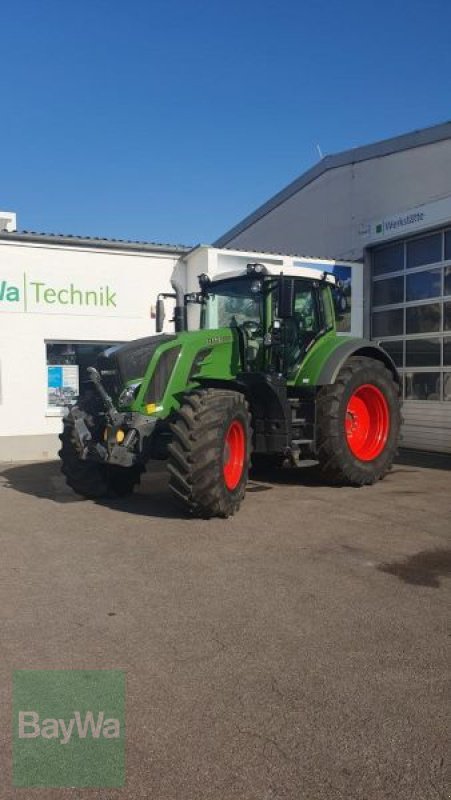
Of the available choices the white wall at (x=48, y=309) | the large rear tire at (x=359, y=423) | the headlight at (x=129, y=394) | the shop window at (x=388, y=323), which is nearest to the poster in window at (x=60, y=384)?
the white wall at (x=48, y=309)

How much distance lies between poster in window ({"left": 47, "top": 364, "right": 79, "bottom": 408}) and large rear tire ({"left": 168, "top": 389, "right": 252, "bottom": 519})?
6.09 metres

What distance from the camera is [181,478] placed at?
6.54 m

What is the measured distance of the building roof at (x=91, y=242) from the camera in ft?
39.0

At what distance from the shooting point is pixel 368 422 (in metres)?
9.44

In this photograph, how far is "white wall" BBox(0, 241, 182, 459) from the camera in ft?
39.2

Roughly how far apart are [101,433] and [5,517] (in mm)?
1301

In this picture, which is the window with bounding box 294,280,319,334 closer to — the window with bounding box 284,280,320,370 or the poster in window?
the window with bounding box 284,280,320,370

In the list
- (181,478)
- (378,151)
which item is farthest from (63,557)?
(378,151)

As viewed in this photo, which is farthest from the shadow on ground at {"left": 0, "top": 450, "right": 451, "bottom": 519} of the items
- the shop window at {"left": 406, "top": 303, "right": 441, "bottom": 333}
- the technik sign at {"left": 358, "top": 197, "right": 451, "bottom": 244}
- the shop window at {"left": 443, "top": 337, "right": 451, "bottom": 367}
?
the technik sign at {"left": 358, "top": 197, "right": 451, "bottom": 244}

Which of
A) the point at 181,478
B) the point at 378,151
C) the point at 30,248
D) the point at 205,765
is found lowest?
the point at 205,765

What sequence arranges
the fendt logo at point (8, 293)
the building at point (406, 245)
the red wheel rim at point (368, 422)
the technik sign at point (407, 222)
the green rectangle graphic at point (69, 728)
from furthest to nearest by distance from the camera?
the building at point (406, 245) → the technik sign at point (407, 222) → the fendt logo at point (8, 293) → the red wheel rim at point (368, 422) → the green rectangle graphic at point (69, 728)

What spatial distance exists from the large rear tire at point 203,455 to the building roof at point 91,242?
6.38 m

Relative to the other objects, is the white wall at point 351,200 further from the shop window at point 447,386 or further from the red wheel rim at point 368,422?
the red wheel rim at point 368,422

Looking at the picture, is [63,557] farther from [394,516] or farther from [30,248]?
[30,248]
